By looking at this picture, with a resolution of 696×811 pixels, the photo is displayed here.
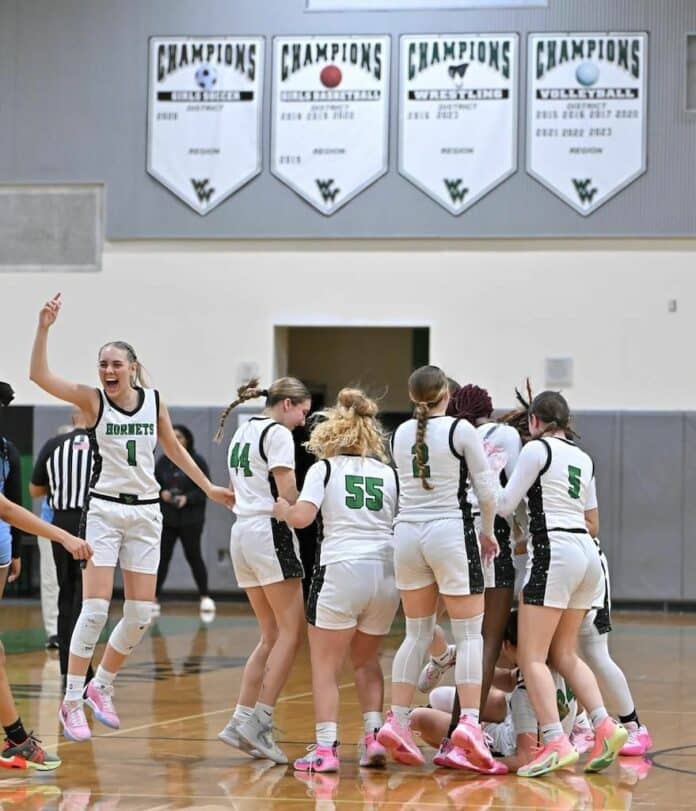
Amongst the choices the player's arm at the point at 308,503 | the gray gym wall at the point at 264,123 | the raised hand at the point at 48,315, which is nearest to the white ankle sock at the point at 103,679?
the player's arm at the point at 308,503

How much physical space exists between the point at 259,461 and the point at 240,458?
112mm

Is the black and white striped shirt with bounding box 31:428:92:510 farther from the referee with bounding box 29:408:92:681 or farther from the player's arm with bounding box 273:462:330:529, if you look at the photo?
the player's arm with bounding box 273:462:330:529

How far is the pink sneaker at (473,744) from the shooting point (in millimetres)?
6609

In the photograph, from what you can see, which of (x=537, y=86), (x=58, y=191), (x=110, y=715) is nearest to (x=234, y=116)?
(x=58, y=191)

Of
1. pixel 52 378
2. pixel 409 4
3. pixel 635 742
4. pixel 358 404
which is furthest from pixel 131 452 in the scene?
pixel 409 4

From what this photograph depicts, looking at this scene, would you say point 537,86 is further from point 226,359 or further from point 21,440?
point 21,440

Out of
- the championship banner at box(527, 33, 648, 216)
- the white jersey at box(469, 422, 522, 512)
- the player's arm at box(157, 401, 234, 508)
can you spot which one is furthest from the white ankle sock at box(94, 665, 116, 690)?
the championship banner at box(527, 33, 648, 216)

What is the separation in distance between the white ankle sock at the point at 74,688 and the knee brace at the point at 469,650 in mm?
1972

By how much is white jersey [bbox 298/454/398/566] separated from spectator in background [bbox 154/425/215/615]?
28.9 feet

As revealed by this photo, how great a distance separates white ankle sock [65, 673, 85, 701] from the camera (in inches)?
291

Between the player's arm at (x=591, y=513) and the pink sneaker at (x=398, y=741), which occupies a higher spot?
the player's arm at (x=591, y=513)

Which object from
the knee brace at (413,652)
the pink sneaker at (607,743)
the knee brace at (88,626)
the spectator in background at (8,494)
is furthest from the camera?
the spectator in background at (8,494)

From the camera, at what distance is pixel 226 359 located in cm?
1781

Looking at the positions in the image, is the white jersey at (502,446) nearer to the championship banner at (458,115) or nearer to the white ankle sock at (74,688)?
the white ankle sock at (74,688)
